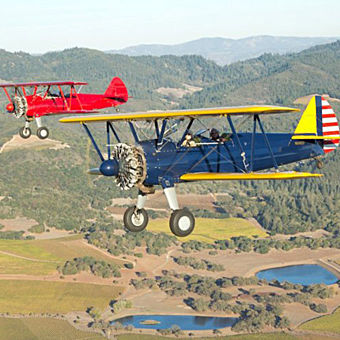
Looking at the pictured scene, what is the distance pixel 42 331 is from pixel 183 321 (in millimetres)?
26628

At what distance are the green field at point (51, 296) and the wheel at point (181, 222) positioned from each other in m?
116

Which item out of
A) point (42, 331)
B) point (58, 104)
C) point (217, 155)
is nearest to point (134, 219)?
point (217, 155)

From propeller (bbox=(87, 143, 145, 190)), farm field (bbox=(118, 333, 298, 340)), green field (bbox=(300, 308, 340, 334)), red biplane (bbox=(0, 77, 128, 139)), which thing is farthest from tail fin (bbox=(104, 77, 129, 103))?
green field (bbox=(300, 308, 340, 334))

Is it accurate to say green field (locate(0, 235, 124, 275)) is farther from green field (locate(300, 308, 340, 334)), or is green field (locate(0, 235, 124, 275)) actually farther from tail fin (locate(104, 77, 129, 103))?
tail fin (locate(104, 77, 129, 103))

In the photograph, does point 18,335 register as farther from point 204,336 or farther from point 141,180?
point 141,180

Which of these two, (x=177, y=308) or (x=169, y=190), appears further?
(x=177, y=308)

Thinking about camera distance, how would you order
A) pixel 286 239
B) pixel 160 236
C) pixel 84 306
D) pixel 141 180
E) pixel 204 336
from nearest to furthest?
1. pixel 141 180
2. pixel 204 336
3. pixel 84 306
4. pixel 160 236
5. pixel 286 239

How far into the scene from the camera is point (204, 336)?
12619 cm

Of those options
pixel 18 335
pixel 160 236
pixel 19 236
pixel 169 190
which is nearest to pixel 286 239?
pixel 160 236

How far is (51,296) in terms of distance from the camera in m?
143

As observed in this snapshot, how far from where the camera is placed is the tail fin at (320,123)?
103 ft

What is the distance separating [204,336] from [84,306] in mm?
27932

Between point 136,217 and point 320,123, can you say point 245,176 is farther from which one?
A: point 320,123

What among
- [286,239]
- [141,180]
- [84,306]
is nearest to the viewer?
[141,180]
